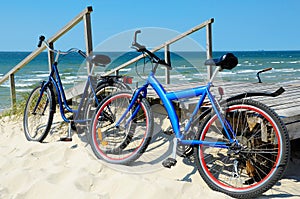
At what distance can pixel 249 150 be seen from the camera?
263 centimetres

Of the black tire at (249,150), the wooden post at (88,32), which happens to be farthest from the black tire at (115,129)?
the wooden post at (88,32)

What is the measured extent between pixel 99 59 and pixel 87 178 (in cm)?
134

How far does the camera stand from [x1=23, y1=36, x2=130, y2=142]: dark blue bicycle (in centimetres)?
372

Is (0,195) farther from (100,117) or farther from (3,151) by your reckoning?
(3,151)

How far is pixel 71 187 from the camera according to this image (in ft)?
8.30

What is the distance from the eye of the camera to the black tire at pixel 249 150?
2432mm

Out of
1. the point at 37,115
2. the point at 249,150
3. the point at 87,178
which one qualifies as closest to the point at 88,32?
the point at 37,115

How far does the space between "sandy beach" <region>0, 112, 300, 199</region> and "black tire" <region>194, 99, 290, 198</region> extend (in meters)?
0.16

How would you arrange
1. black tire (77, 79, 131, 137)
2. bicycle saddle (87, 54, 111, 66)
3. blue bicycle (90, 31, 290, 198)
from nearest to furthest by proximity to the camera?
blue bicycle (90, 31, 290, 198)
bicycle saddle (87, 54, 111, 66)
black tire (77, 79, 131, 137)

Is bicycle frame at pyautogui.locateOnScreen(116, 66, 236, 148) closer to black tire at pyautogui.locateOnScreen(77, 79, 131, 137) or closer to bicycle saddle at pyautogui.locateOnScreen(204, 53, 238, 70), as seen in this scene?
bicycle saddle at pyautogui.locateOnScreen(204, 53, 238, 70)

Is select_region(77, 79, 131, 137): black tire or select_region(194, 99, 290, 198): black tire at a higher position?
select_region(77, 79, 131, 137): black tire

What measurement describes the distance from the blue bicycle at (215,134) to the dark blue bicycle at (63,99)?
390 millimetres

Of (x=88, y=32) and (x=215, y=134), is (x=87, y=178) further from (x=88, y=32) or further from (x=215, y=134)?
(x=88, y=32)

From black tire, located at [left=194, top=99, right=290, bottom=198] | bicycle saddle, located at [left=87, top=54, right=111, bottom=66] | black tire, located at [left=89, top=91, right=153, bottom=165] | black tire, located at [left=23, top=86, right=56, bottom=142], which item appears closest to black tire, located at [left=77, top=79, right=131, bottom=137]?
bicycle saddle, located at [left=87, top=54, right=111, bottom=66]
